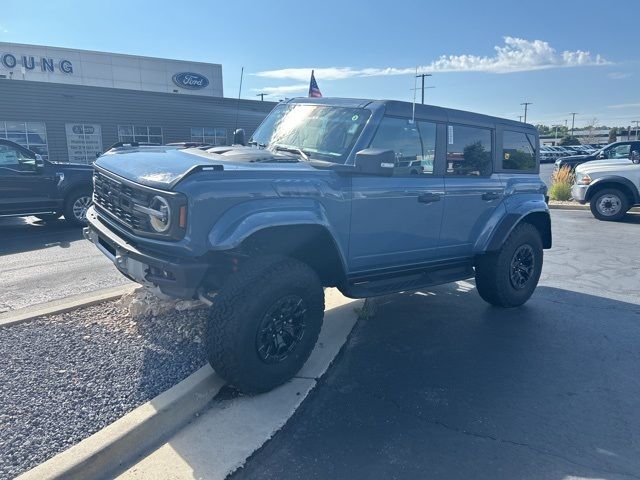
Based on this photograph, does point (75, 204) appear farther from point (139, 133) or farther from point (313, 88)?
point (139, 133)

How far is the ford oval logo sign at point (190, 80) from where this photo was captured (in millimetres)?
35062

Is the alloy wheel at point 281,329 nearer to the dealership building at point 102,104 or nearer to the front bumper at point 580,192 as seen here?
the front bumper at point 580,192

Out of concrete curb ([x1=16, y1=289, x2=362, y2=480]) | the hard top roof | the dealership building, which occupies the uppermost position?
the dealership building

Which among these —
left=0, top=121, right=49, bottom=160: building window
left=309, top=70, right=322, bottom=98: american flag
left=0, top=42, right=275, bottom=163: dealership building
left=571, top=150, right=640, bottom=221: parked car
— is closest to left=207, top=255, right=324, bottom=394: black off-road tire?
left=309, top=70, right=322, bottom=98: american flag

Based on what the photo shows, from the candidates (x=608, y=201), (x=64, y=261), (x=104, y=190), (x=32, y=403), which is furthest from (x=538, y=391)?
(x=608, y=201)

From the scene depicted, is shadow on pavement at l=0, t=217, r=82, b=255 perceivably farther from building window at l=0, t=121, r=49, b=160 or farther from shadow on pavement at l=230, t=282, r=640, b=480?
building window at l=0, t=121, r=49, b=160

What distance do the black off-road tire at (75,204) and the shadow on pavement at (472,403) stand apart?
7.01 metres

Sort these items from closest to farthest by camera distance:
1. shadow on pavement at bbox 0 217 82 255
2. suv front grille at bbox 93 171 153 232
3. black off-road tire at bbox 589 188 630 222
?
suv front grille at bbox 93 171 153 232, shadow on pavement at bbox 0 217 82 255, black off-road tire at bbox 589 188 630 222

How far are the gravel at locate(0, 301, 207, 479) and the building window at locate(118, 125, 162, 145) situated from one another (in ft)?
72.0

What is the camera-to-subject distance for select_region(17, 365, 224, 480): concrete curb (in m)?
2.50

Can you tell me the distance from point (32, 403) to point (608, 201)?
12.2 m

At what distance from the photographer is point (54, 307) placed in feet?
15.0

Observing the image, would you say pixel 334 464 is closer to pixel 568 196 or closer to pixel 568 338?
pixel 568 338

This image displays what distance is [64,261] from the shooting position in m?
6.93
